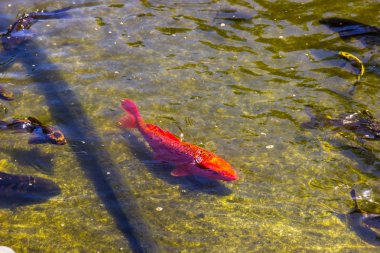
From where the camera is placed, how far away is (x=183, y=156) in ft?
19.3

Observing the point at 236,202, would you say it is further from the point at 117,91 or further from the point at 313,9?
the point at 313,9

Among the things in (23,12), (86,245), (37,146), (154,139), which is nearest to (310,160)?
(154,139)

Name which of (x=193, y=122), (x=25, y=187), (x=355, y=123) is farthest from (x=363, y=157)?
(x=25, y=187)

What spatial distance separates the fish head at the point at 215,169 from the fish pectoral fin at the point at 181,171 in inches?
5.4

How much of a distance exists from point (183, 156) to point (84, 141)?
5.27ft

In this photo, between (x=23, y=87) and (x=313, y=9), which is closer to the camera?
(x=23, y=87)

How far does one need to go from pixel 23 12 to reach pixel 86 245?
21.8 ft

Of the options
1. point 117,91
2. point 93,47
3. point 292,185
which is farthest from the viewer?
point 93,47

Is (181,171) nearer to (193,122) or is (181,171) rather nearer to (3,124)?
(193,122)

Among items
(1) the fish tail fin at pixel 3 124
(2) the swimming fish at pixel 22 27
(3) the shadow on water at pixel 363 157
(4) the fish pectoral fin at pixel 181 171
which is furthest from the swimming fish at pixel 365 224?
(2) the swimming fish at pixel 22 27

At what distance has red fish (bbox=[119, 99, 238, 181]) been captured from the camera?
224 inches

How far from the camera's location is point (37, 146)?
251 inches

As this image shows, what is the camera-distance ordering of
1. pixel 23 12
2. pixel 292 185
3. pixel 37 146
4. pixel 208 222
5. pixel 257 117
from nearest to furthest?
pixel 208 222, pixel 292 185, pixel 37 146, pixel 257 117, pixel 23 12

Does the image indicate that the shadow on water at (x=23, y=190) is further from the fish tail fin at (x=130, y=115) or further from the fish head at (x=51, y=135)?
the fish tail fin at (x=130, y=115)
